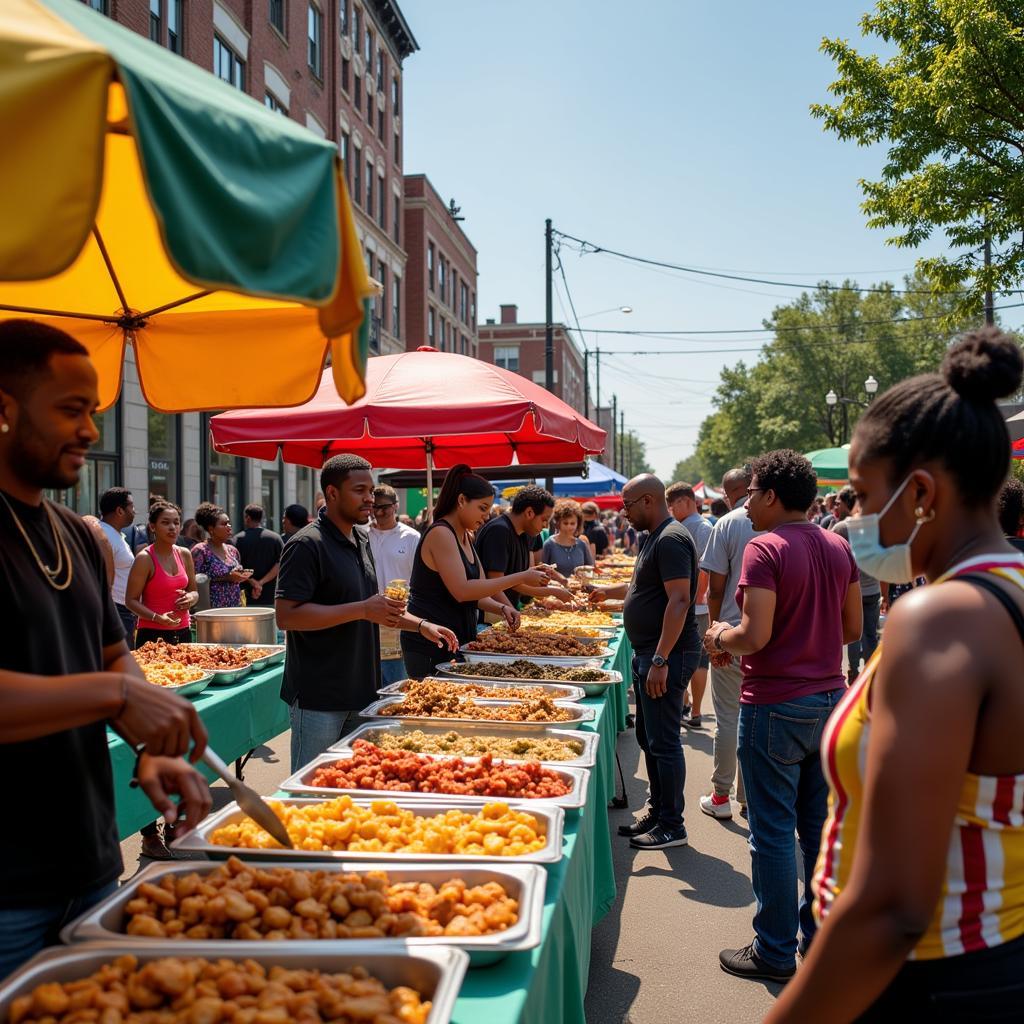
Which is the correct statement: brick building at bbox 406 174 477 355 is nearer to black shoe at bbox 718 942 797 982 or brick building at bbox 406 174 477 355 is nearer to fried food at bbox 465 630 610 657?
fried food at bbox 465 630 610 657

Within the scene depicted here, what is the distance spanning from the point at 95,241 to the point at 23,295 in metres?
0.49

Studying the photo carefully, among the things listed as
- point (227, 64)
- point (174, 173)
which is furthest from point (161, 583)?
point (227, 64)

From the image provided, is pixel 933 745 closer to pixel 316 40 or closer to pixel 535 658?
pixel 535 658

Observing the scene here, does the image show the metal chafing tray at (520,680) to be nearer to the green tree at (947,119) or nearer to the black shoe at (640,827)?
the black shoe at (640,827)

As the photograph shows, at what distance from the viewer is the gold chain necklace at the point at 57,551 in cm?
211

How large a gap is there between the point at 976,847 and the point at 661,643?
4028mm

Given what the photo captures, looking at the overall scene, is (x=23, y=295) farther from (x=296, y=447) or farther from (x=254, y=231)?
(x=296, y=447)

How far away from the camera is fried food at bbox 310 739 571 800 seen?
332 centimetres

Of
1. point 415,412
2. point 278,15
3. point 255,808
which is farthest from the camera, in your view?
point 278,15

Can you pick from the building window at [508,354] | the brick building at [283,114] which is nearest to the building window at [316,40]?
the brick building at [283,114]

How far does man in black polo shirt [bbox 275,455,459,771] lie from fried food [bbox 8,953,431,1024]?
2.35 meters

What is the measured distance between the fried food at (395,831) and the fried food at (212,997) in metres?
0.80

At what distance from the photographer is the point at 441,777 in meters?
3.39

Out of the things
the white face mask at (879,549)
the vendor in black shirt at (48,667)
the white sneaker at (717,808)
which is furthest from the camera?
the white sneaker at (717,808)
